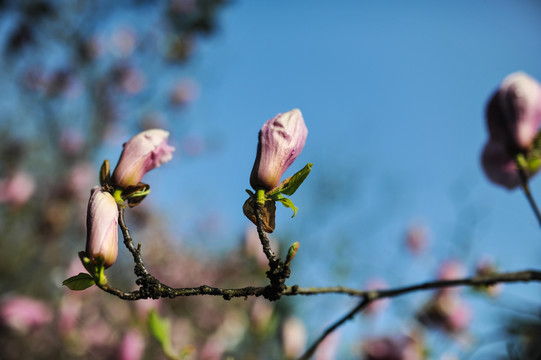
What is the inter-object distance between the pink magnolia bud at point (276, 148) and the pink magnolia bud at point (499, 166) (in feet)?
1.52

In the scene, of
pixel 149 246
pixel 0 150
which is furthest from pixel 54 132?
pixel 149 246

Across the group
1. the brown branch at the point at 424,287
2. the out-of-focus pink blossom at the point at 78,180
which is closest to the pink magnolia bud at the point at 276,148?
the brown branch at the point at 424,287

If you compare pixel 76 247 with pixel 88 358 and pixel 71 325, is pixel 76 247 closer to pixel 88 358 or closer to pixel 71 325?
pixel 88 358

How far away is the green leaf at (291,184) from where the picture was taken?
67 cm

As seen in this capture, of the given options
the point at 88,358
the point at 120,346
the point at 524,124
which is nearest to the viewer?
the point at 524,124

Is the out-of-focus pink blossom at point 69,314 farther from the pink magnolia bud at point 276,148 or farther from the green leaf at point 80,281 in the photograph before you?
the pink magnolia bud at point 276,148

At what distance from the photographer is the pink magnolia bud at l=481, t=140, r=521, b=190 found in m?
0.90

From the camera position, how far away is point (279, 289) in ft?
2.04

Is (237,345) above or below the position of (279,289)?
above

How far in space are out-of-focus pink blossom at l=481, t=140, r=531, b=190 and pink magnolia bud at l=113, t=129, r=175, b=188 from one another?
670mm

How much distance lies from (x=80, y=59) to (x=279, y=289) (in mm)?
5124

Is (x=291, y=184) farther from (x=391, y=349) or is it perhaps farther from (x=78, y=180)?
(x=78, y=180)

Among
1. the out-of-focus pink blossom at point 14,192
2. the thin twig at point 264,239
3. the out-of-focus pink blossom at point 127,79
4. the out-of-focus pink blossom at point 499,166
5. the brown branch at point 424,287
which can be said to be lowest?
the brown branch at point 424,287

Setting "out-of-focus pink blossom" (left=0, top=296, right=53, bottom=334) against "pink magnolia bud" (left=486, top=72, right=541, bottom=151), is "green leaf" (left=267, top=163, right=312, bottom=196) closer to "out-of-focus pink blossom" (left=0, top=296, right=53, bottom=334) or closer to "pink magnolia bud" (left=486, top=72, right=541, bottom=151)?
"pink magnolia bud" (left=486, top=72, right=541, bottom=151)
